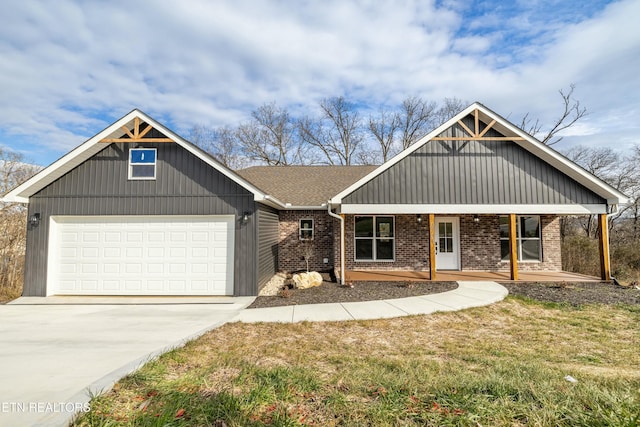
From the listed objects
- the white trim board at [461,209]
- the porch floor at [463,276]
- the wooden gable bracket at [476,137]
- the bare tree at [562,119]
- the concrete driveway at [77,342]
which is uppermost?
the bare tree at [562,119]

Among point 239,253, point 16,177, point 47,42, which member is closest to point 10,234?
point 16,177

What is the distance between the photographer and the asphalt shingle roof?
1379cm

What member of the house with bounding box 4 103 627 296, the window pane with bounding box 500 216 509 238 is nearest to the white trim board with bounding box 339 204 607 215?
the house with bounding box 4 103 627 296

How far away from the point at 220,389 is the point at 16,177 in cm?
1897

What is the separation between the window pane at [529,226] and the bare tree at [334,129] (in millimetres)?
17928

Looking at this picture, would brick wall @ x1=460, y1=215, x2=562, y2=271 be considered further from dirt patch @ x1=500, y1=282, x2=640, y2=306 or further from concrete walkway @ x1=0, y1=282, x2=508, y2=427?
concrete walkway @ x1=0, y1=282, x2=508, y2=427

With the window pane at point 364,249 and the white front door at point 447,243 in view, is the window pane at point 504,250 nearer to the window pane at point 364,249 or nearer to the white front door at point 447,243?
the white front door at point 447,243

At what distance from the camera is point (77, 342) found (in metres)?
5.25

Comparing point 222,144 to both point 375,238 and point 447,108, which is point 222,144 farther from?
point 375,238

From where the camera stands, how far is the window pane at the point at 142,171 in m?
9.42

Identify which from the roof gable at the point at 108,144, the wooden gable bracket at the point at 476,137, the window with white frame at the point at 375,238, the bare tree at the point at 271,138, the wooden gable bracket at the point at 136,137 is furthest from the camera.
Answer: the bare tree at the point at 271,138

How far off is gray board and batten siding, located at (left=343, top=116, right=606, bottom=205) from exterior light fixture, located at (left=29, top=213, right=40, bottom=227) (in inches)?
377

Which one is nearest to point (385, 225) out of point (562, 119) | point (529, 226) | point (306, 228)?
point (306, 228)

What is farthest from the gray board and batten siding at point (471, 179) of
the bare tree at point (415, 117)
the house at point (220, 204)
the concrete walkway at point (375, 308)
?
the bare tree at point (415, 117)
